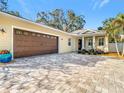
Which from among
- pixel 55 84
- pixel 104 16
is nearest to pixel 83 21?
pixel 104 16

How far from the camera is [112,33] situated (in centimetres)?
1561

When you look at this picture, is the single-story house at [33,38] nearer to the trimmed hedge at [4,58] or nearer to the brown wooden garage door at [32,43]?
the brown wooden garage door at [32,43]

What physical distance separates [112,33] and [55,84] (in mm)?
12947

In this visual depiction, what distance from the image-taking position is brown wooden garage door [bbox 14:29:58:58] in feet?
34.7

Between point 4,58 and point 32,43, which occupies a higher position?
point 32,43

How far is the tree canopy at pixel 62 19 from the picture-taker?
3766cm

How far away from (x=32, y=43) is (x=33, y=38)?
481mm

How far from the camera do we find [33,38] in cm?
1242

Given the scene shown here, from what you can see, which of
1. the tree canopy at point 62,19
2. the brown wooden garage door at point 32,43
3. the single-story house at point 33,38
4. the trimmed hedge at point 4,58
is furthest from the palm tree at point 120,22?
the tree canopy at point 62,19

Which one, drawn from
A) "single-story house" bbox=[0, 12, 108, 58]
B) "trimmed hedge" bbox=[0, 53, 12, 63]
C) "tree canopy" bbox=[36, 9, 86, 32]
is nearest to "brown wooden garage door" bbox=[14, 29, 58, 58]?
"single-story house" bbox=[0, 12, 108, 58]

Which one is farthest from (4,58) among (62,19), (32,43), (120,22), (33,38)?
(62,19)

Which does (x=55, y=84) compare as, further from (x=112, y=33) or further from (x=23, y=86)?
(x=112, y=33)

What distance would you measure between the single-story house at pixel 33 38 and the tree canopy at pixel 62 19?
57.8 feet

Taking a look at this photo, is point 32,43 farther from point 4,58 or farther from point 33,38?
point 4,58
